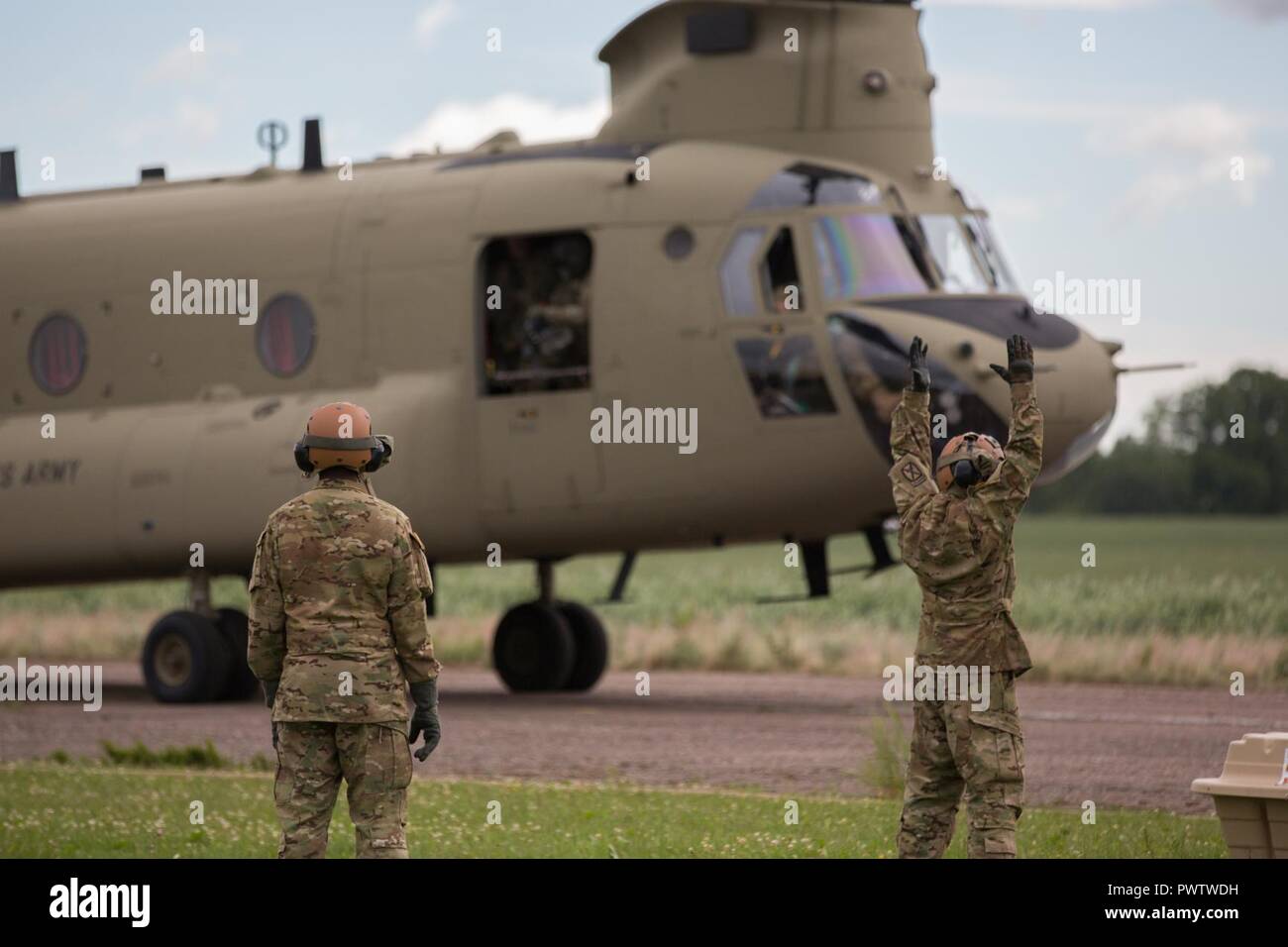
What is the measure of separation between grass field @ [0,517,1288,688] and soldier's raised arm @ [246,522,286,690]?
36.7 ft

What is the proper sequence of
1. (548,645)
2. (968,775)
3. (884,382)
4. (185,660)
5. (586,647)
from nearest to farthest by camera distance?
(968,775)
(884,382)
(185,660)
(548,645)
(586,647)

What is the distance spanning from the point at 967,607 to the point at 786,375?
30.9 feet

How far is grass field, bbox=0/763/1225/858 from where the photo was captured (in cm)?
1103

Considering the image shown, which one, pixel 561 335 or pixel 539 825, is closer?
pixel 539 825

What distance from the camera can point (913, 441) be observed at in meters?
9.72

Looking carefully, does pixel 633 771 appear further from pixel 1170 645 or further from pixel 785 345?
pixel 1170 645

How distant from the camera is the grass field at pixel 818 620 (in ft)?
79.7

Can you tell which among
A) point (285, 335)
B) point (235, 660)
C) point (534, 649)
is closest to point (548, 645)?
point (534, 649)

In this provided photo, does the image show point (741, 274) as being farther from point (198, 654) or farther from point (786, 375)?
point (198, 654)

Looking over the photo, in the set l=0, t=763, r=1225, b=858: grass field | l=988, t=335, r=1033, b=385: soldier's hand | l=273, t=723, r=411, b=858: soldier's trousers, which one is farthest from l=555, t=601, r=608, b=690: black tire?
l=273, t=723, r=411, b=858: soldier's trousers

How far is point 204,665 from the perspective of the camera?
828 inches

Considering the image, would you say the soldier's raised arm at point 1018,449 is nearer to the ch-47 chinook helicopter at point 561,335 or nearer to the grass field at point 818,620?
the ch-47 chinook helicopter at point 561,335
